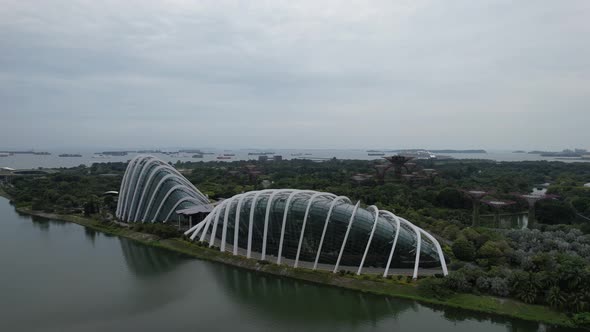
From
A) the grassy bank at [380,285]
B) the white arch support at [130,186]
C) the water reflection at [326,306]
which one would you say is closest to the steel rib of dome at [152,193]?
the white arch support at [130,186]

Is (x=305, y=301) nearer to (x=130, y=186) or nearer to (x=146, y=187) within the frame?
(x=146, y=187)

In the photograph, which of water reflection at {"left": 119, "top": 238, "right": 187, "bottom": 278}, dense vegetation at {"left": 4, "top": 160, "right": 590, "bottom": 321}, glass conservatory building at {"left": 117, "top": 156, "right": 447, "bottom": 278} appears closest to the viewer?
dense vegetation at {"left": 4, "top": 160, "right": 590, "bottom": 321}

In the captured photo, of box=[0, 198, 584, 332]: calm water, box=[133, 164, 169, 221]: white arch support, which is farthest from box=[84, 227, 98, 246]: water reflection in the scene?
box=[0, 198, 584, 332]: calm water

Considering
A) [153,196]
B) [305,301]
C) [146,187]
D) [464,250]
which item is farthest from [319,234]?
[146,187]

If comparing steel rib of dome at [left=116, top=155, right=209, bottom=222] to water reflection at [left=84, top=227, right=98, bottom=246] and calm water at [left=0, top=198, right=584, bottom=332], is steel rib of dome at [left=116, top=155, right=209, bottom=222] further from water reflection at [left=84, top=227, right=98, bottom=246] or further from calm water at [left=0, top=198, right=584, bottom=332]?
calm water at [left=0, top=198, right=584, bottom=332]

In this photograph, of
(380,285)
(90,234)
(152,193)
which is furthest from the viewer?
(152,193)

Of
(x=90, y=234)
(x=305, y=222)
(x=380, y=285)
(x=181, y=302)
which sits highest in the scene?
(x=305, y=222)

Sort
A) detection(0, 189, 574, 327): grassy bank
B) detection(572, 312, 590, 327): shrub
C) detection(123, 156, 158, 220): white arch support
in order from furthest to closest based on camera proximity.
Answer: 1. detection(123, 156, 158, 220): white arch support
2. detection(0, 189, 574, 327): grassy bank
3. detection(572, 312, 590, 327): shrub
